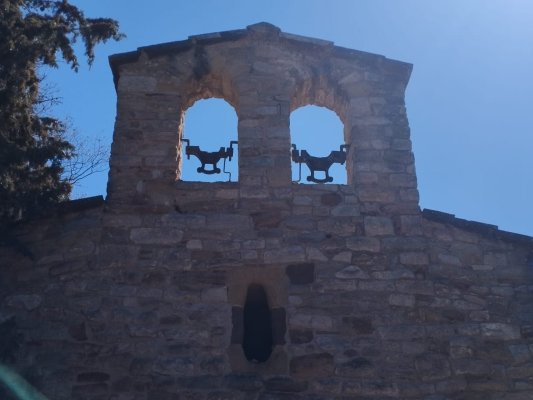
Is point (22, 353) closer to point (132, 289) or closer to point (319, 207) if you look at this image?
point (132, 289)

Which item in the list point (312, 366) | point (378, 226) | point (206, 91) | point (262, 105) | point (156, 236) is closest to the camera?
point (312, 366)

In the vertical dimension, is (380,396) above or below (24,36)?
below

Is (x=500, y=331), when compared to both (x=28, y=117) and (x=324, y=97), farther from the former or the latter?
(x=28, y=117)

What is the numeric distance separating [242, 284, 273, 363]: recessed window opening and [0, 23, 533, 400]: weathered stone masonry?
0.31 ft

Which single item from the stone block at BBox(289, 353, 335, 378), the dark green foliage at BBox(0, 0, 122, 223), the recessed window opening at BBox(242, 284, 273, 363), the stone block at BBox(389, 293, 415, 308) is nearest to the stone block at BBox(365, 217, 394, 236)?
the stone block at BBox(389, 293, 415, 308)

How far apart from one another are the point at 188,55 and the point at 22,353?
3.26 meters

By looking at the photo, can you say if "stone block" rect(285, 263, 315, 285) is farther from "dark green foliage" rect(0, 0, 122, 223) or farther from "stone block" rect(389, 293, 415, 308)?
"dark green foliage" rect(0, 0, 122, 223)

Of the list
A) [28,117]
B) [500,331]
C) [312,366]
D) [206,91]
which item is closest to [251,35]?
[206,91]

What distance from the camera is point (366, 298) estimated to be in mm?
6086

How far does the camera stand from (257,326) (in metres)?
6.07

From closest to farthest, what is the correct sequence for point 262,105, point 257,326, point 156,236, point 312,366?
1. point 312,366
2. point 257,326
3. point 156,236
4. point 262,105

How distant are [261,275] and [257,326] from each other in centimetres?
42

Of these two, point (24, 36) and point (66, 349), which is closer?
point (66, 349)

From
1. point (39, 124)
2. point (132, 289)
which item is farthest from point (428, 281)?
point (39, 124)
